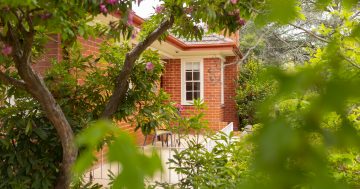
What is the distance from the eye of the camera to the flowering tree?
2.59 m

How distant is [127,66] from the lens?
4.05 metres

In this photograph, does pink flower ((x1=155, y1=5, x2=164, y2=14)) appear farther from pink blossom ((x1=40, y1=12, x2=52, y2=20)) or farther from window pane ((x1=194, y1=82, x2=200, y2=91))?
window pane ((x1=194, y1=82, x2=200, y2=91))

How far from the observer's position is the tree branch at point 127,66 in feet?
13.1

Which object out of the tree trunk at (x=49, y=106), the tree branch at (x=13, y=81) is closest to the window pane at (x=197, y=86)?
the tree trunk at (x=49, y=106)

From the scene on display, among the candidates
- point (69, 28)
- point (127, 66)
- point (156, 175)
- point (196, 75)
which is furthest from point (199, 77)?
point (156, 175)

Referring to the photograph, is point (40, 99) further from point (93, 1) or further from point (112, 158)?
point (112, 158)

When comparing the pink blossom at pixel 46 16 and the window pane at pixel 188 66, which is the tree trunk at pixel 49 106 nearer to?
the pink blossom at pixel 46 16

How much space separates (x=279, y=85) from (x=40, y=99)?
3.04 metres

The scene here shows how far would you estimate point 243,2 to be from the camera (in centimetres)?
376

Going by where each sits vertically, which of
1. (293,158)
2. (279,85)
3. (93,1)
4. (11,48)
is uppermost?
(93,1)

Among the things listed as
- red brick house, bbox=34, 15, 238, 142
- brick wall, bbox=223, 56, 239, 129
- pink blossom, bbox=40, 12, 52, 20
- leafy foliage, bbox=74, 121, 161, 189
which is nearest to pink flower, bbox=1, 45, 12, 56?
pink blossom, bbox=40, 12, 52, 20

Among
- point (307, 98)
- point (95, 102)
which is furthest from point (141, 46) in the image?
point (307, 98)

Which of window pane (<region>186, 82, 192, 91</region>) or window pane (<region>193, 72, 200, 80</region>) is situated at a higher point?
window pane (<region>193, 72, 200, 80</region>)

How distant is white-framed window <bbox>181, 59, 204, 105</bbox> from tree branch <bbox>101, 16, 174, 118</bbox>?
9798 mm
